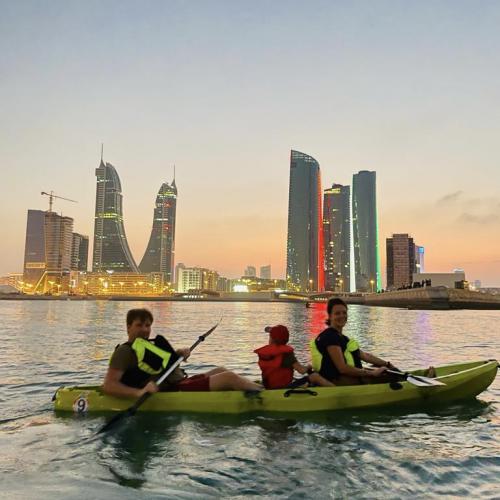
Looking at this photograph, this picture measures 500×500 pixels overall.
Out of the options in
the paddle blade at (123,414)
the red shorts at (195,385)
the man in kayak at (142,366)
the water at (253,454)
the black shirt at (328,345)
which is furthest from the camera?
the red shorts at (195,385)

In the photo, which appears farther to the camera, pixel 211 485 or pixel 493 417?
pixel 493 417

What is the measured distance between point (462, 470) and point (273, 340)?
3.74m

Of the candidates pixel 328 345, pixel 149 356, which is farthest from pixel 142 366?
pixel 328 345

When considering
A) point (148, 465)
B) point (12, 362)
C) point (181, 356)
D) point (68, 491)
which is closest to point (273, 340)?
point (181, 356)

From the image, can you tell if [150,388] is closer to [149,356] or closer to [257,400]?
[149,356]

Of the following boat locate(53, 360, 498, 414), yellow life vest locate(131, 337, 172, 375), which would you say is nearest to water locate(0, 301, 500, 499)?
boat locate(53, 360, 498, 414)

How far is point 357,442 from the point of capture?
24.4ft

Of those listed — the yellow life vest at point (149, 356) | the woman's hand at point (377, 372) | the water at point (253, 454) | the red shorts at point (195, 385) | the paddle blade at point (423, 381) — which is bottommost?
the water at point (253, 454)

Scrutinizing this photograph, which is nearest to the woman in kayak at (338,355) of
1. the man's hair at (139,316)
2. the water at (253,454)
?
the water at (253,454)

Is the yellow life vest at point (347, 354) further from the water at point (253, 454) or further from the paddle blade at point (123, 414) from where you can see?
the paddle blade at point (123, 414)

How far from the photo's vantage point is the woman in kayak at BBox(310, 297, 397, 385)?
866 centimetres

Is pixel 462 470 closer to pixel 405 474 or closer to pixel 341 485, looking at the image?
pixel 405 474

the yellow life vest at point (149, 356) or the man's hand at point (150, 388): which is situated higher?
the yellow life vest at point (149, 356)

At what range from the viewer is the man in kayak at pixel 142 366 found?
789 cm
